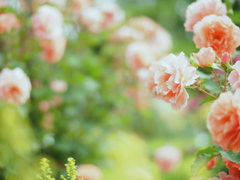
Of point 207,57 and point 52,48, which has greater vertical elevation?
point 52,48

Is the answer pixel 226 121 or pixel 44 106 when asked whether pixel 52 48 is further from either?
pixel 226 121

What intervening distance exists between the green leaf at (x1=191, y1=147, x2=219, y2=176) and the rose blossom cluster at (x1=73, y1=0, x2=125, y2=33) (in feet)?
4.11

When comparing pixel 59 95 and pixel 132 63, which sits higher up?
pixel 132 63

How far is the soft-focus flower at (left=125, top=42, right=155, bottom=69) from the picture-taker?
1893 millimetres

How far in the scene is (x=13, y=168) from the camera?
1.25 m

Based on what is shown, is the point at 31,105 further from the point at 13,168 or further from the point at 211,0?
the point at 211,0

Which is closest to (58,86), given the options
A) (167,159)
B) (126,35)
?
(126,35)

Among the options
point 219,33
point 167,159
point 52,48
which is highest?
point 52,48

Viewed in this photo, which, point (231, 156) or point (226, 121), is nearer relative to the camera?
point (226, 121)

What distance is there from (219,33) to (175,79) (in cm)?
19

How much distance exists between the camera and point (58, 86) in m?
1.94

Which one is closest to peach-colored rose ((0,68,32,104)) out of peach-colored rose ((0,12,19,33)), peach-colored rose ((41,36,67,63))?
peach-colored rose ((0,12,19,33))

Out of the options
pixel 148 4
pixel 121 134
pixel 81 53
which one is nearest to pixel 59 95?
pixel 81 53

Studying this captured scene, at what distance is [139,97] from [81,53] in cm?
45
